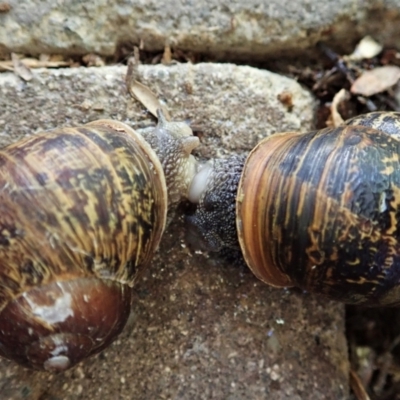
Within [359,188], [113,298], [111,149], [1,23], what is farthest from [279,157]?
[1,23]

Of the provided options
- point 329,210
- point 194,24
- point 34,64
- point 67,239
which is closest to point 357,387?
point 329,210

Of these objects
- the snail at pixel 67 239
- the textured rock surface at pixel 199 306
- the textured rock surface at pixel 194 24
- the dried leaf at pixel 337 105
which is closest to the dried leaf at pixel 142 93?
the textured rock surface at pixel 199 306

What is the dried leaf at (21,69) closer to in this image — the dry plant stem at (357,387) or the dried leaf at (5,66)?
the dried leaf at (5,66)

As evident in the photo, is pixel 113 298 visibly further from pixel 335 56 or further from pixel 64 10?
pixel 335 56

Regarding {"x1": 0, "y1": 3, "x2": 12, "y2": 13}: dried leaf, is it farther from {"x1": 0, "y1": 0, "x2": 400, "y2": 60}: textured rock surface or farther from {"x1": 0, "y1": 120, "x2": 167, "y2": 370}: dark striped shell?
{"x1": 0, "y1": 120, "x2": 167, "y2": 370}: dark striped shell

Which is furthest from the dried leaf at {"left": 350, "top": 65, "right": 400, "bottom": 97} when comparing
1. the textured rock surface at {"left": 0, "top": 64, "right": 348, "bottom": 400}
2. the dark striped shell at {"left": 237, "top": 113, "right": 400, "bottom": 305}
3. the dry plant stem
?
the dry plant stem
